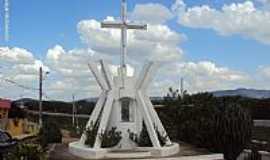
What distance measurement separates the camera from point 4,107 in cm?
3825

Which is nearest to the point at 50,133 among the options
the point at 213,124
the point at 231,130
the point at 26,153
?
the point at 213,124

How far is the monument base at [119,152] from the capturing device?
19969 millimetres

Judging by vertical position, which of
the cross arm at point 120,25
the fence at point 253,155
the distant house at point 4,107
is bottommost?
the fence at point 253,155

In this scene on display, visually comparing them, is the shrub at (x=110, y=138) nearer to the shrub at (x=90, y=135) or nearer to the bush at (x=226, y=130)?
the shrub at (x=90, y=135)

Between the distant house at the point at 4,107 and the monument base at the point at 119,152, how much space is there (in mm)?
17173

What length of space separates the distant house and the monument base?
56.3ft

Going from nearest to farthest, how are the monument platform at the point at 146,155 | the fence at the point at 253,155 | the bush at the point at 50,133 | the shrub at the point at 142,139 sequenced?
the monument platform at the point at 146,155 < the fence at the point at 253,155 < the shrub at the point at 142,139 < the bush at the point at 50,133

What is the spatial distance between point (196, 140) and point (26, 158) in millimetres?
10958

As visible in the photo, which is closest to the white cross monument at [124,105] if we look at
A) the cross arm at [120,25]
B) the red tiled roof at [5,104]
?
the cross arm at [120,25]

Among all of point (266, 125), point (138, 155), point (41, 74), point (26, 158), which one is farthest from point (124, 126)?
point (41, 74)

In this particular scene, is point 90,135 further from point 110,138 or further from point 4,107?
point 4,107

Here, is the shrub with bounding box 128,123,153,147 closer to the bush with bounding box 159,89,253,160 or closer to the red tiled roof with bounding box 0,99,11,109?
the bush with bounding box 159,89,253,160

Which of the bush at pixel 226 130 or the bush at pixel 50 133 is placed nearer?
the bush at pixel 226 130

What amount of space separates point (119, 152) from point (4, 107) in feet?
64.7
